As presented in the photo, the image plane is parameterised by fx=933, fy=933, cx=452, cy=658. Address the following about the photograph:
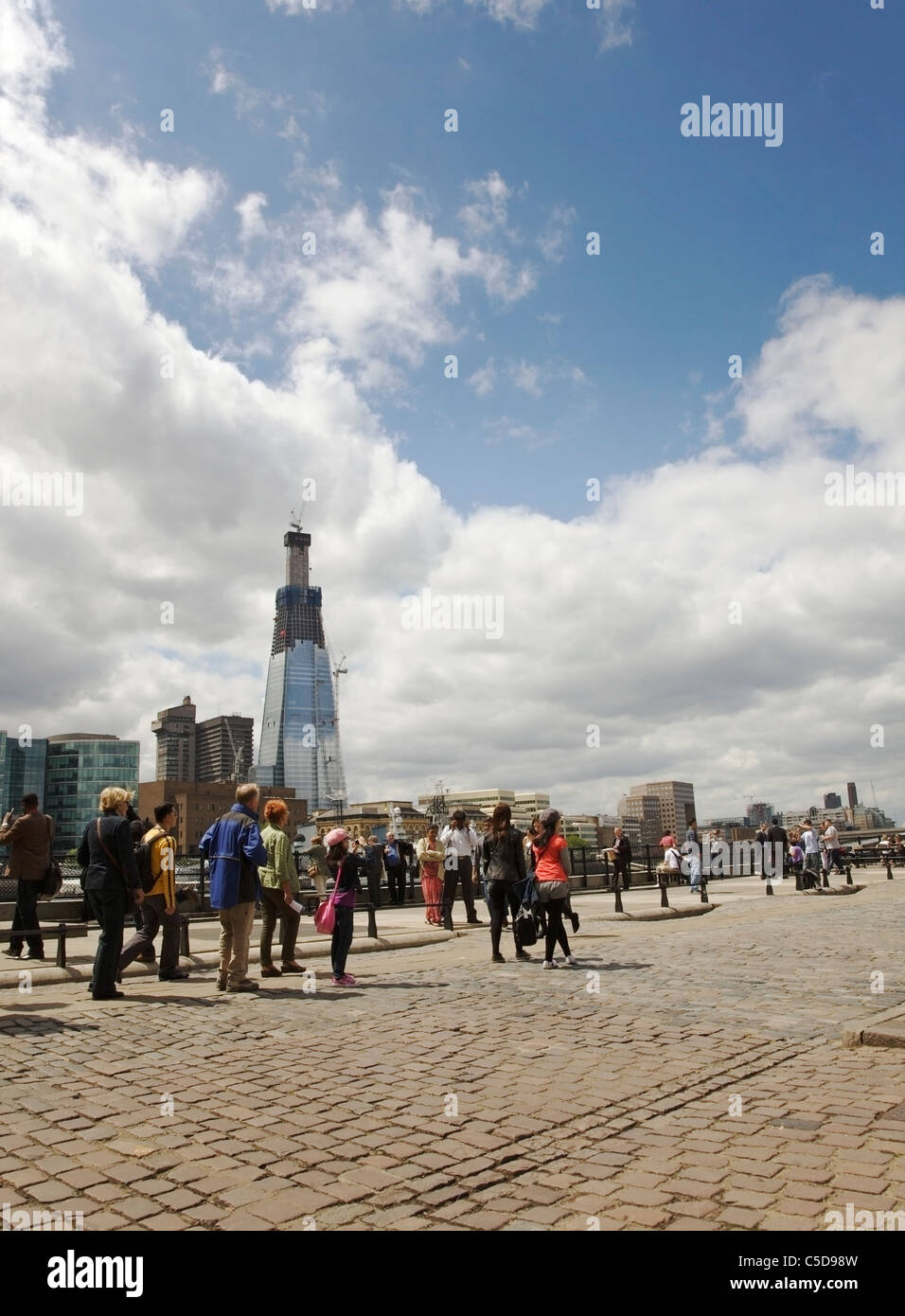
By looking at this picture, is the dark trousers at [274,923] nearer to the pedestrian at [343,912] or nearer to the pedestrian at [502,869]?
the pedestrian at [343,912]

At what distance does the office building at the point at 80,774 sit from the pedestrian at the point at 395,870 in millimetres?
136890

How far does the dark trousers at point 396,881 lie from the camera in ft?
67.7

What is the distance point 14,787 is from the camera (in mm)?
148750

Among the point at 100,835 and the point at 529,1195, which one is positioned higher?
the point at 100,835

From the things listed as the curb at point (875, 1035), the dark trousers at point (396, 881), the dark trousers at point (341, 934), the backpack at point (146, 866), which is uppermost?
the backpack at point (146, 866)

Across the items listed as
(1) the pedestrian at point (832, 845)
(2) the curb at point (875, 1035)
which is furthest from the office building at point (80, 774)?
(2) the curb at point (875, 1035)

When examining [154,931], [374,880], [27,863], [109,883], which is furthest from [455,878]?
[109,883]

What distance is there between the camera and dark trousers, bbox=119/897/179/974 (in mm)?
9258


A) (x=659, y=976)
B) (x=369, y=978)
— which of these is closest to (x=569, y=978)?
(x=659, y=976)

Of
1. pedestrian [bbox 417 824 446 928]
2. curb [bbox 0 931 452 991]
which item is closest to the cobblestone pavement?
curb [bbox 0 931 452 991]
